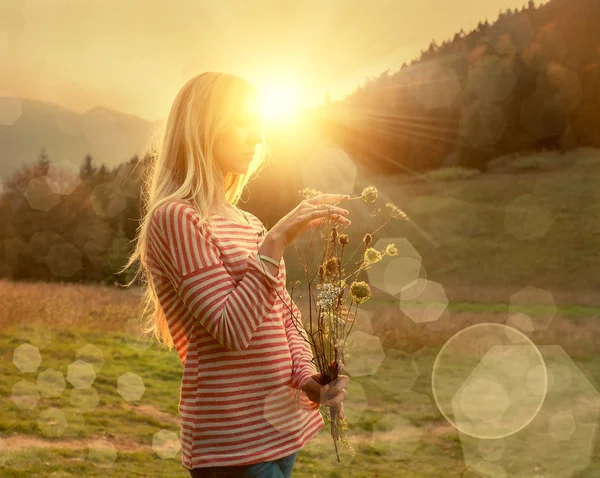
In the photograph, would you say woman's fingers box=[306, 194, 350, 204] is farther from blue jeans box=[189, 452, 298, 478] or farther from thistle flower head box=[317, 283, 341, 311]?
blue jeans box=[189, 452, 298, 478]

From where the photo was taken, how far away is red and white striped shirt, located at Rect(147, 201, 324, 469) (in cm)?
135

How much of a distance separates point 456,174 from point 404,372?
48.3 feet

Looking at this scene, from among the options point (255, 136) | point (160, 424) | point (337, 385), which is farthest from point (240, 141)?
point (160, 424)

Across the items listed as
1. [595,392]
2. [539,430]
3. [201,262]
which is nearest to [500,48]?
[595,392]

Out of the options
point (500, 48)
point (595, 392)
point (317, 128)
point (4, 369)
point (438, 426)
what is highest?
point (500, 48)

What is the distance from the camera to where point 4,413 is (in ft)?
21.7

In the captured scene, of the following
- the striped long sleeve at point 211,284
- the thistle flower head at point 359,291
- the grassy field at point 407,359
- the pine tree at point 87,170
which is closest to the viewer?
the striped long sleeve at point 211,284

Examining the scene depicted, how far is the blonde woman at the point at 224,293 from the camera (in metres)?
1.36

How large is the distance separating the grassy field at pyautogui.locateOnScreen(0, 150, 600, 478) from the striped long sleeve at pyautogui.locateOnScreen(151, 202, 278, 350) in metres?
4.45

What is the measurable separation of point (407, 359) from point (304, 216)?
842 cm

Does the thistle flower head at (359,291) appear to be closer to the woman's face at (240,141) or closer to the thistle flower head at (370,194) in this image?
the thistle flower head at (370,194)

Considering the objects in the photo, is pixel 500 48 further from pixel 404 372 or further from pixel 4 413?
pixel 4 413

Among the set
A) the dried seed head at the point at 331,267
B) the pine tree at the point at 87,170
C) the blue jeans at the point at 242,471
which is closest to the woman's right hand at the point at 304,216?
the dried seed head at the point at 331,267

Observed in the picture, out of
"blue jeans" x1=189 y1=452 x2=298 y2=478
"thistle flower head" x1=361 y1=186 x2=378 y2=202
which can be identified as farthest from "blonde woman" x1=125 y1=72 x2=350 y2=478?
"thistle flower head" x1=361 y1=186 x2=378 y2=202
